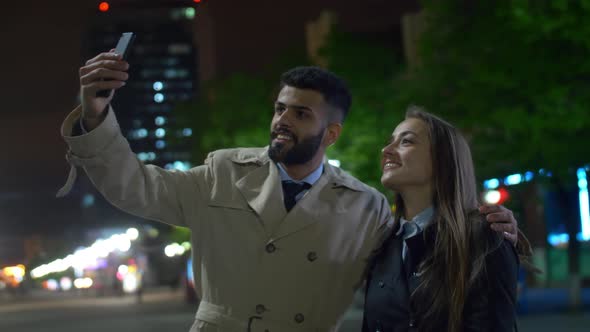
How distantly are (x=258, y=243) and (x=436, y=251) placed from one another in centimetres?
80

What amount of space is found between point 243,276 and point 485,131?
19461 millimetres

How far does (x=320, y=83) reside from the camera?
4621mm

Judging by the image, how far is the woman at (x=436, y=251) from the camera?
12.9ft

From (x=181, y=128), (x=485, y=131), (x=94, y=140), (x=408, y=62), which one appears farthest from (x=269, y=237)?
(x=181, y=128)

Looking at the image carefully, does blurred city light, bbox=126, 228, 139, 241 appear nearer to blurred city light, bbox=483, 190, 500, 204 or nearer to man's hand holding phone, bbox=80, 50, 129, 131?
blurred city light, bbox=483, 190, 500, 204

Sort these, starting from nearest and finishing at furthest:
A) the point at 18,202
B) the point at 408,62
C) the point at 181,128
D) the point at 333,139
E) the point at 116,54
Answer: the point at 116,54, the point at 333,139, the point at 408,62, the point at 181,128, the point at 18,202

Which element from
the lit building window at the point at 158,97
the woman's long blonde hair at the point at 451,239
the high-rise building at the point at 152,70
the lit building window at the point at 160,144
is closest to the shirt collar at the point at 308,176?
the woman's long blonde hair at the point at 451,239

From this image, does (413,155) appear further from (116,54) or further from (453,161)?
(116,54)

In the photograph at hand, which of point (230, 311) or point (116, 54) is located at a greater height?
point (116, 54)

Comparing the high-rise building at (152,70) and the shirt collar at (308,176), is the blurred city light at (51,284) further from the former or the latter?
the shirt collar at (308,176)

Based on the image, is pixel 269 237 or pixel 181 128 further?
pixel 181 128

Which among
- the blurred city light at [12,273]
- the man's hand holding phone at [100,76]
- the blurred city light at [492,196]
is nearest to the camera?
the man's hand holding phone at [100,76]

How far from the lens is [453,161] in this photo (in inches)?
169

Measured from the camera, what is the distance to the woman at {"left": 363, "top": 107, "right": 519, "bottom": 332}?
392 cm
